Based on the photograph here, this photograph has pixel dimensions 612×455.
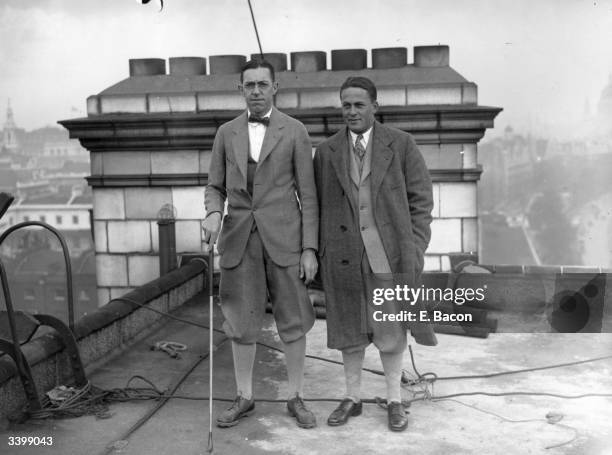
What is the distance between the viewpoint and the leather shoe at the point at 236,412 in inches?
171

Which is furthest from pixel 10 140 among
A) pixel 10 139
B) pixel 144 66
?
pixel 144 66

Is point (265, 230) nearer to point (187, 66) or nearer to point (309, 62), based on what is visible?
point (309, 62)

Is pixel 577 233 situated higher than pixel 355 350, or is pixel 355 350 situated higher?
pixel 355 350

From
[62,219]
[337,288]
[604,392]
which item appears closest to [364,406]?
[337,288]

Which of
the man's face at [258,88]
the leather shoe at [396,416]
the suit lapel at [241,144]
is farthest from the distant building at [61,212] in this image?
the leather shoe at [396,416]

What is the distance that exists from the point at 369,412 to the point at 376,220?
1.19m

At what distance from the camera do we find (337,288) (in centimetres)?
444

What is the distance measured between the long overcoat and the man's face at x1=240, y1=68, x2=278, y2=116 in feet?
1.45

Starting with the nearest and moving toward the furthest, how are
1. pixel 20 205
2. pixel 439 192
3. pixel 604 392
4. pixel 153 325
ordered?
pixel 604 392 → pixel 153 325 → pixel 439 192 → pixel 20 205

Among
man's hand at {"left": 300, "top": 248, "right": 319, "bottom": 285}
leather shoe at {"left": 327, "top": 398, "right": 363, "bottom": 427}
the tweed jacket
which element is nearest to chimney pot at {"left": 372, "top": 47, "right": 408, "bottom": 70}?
the tweed jacket

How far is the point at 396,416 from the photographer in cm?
429

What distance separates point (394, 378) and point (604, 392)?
1.44m

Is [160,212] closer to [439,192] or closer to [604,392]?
[439,192]

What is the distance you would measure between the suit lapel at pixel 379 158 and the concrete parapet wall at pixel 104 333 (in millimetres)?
2340
